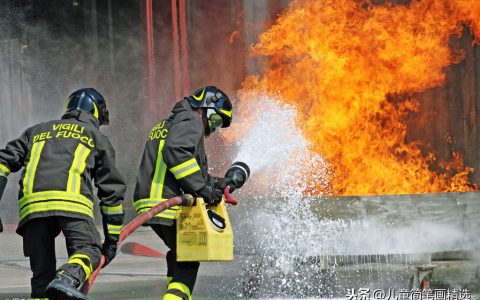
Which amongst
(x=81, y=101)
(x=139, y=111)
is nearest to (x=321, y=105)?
(x=139, y=111)

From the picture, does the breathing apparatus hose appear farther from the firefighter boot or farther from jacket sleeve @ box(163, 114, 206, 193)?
the firefighter boot

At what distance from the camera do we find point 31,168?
17.8ft

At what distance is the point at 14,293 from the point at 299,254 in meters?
2.35

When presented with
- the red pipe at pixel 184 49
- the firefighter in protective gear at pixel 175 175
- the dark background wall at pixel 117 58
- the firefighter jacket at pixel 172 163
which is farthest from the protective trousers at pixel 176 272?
the red pipe at pixel 184 49

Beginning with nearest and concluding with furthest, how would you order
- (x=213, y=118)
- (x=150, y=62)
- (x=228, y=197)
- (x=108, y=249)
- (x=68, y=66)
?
(x=108, y=249)
(x=213, y=118)
(x=228, y=197)
(x=150, y=62)
(x=68, y=66)

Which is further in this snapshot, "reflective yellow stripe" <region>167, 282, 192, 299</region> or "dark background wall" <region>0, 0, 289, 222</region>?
"dark background wall" <region>0, 0, 289, 222</region>

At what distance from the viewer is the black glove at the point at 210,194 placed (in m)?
5.87

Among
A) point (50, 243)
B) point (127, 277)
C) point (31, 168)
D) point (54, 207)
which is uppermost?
point (31, 168)

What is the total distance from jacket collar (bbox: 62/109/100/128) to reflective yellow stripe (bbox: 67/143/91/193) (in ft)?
0.73

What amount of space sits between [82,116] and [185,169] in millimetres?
691

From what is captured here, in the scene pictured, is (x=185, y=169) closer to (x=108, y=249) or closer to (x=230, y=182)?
→ (x=108, y=249)

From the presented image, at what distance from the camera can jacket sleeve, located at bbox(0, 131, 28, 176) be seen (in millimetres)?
5480

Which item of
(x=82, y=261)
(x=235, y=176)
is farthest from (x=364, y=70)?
(x=82, y=261)

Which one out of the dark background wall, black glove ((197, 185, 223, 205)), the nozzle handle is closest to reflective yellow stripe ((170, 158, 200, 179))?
black glove ((197, 185, 223, 205))
